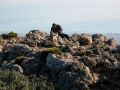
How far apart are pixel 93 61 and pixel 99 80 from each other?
308 centimetres

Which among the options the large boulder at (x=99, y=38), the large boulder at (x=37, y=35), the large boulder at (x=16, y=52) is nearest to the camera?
the large boulder at (x=16, y=52)

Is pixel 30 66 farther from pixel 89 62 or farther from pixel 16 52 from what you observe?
pixel 89 62

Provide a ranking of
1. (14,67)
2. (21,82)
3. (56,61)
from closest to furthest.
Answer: (21,82)
(56,61)
(14,67)

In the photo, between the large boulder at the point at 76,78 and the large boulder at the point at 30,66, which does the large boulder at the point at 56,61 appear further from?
the large boulder at the point at 30,66

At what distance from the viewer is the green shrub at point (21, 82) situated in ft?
107

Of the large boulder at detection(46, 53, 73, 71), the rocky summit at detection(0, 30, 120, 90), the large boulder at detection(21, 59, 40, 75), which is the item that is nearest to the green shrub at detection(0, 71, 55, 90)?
the rocky summit at detection(0, 30, 120, 90)

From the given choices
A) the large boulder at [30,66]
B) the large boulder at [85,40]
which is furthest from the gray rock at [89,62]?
the large boulder at [85,40]

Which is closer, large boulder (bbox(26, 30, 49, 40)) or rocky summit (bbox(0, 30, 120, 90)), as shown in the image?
rocky summit (bbox(0, 30, 120, 90))

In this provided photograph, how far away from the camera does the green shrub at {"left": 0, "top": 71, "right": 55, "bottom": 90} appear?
107ft

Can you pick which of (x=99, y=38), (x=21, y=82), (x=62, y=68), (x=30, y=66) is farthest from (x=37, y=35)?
(x=21, y=82)

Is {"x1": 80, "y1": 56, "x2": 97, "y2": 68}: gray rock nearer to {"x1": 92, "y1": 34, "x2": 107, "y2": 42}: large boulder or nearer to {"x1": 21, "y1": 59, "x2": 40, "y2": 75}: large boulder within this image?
{"x1": 21, "y1": 59, "x2": 40, "y2": 75}: large boulder

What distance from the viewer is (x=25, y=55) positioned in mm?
41750

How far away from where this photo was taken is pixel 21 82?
3297cm

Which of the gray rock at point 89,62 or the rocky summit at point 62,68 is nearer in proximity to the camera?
the rocky summit at point 62,68
